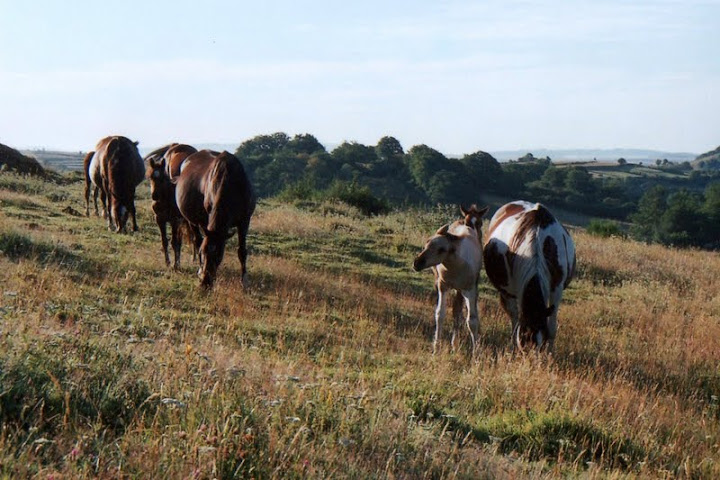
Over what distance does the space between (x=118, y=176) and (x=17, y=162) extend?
1861 cm

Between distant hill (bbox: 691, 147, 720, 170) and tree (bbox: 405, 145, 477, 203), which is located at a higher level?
distant hill (bbox: 691, 147, 720, 170)

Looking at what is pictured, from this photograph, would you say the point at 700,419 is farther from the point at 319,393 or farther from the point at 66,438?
the point at 66,438

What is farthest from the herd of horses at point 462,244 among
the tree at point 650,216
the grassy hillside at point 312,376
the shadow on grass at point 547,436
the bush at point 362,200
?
the tree at point 650,216

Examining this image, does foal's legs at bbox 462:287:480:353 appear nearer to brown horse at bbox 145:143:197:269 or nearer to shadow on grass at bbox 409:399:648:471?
shadow on grass at bbox 409:399:648:471

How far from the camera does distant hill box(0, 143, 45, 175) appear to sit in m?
30.2

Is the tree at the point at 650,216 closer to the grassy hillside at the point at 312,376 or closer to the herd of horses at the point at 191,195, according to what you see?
the grassy hillside at the point at 312,376

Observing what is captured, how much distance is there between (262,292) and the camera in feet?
35.5

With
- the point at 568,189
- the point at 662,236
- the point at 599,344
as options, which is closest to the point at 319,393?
the point at 599,344

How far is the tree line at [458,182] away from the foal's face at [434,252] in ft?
134

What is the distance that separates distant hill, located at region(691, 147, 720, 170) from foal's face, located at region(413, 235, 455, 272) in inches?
6164

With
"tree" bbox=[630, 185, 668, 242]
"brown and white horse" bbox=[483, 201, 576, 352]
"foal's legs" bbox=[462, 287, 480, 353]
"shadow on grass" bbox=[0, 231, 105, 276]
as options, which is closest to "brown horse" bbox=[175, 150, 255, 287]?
"shadow on grass" bbox=[0, 231, 105, 276]

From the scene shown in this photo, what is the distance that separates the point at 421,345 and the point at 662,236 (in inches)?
1903

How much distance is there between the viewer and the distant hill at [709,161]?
150 meters

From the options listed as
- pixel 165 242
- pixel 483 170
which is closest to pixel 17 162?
pixel 165 242
